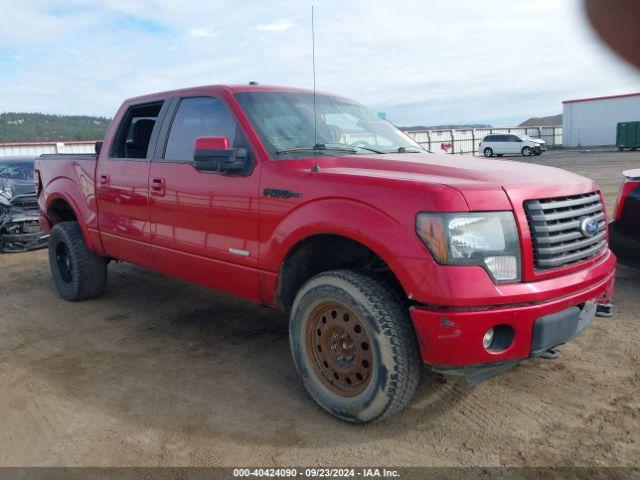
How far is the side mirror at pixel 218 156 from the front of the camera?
11.1 ft

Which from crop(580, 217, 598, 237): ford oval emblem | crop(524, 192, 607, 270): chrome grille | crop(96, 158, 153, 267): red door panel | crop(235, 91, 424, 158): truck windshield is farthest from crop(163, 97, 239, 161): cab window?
crop(580, 217, 598, 237): ford oval emblem

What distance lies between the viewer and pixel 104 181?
490 cm

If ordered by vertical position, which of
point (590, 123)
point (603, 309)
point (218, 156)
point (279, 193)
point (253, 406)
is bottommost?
point (253, 406)

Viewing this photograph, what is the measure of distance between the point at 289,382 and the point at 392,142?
1962mm

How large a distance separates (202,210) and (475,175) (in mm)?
1895

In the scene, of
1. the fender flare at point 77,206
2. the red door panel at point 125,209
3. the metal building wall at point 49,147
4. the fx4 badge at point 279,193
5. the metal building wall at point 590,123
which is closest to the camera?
the fx4 badge at point 279,193

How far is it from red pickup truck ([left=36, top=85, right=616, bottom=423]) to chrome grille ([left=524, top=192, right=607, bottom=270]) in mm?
11

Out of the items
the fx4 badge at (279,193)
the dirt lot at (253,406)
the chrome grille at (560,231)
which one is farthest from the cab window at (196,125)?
the chrome grille at (560,231)

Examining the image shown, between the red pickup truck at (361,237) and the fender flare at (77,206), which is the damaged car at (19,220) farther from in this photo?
the red pickup truck at (361,237)

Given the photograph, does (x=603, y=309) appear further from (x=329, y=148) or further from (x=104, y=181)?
(x=104, y=181)

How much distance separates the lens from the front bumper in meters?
2.60

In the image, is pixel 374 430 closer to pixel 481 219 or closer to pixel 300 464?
pixel 300 464

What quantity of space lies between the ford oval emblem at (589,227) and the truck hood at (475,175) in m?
0.17

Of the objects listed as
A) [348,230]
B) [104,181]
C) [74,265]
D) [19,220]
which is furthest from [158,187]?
[19,220]
